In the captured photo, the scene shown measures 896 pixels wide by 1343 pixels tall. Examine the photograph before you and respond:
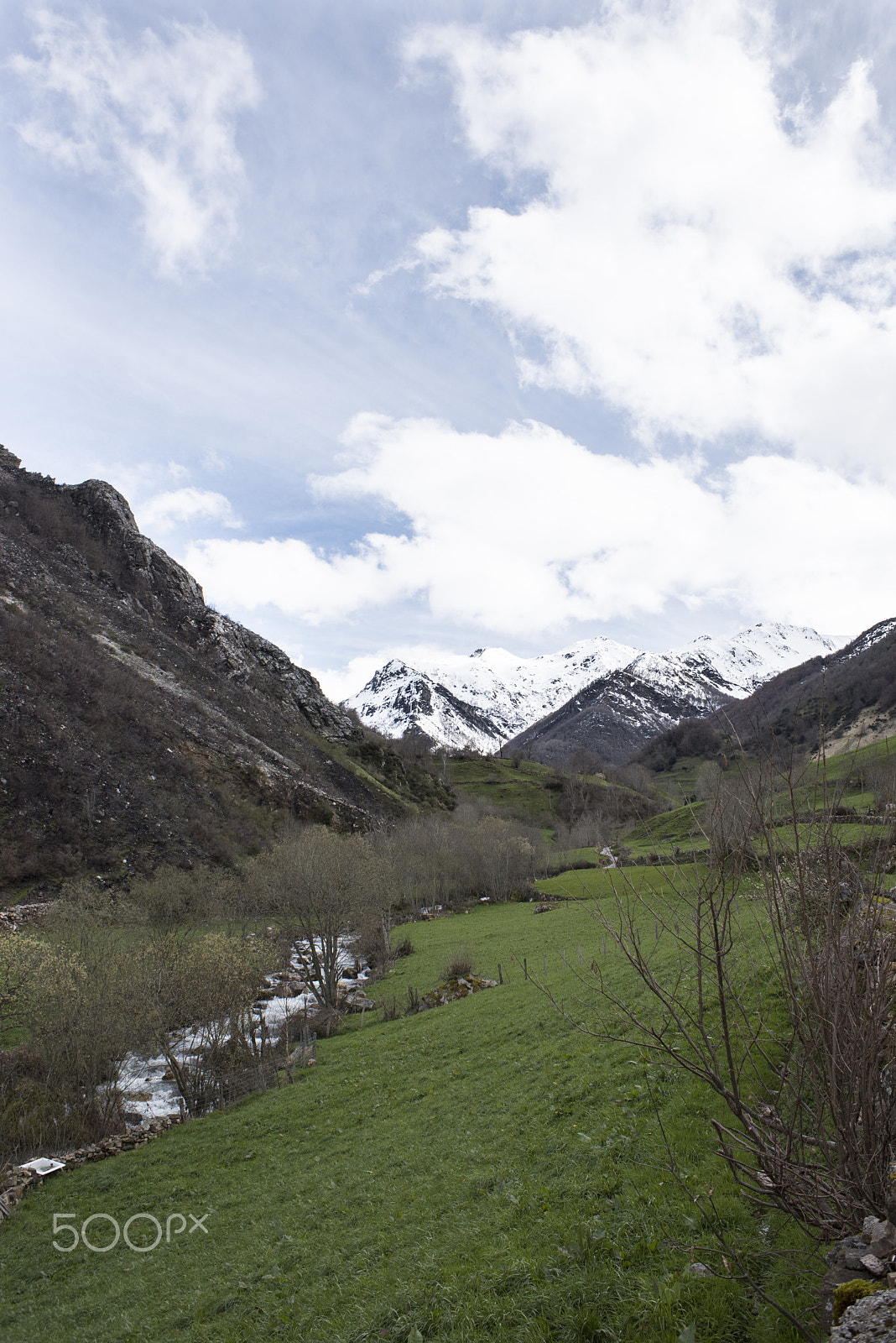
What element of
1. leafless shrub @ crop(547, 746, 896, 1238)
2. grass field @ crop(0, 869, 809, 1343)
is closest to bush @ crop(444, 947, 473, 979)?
grass field @ crop(0, 869, 809, 1343)

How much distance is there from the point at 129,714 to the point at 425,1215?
7241 cm

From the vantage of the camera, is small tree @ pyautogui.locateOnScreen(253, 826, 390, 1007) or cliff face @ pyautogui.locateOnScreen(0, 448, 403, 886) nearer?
small tree @ pyautogui.locateOnScreen(253, 826, 390, 1007)

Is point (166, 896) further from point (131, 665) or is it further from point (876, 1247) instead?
point (131, 665)

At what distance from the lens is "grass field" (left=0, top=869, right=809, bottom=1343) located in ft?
24.8

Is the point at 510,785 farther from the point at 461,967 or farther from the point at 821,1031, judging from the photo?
the point at 821,1031

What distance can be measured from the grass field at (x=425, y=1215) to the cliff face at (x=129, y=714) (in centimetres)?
4181

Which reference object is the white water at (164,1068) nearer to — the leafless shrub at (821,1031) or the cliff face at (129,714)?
the leafless shrub at (821,1031)

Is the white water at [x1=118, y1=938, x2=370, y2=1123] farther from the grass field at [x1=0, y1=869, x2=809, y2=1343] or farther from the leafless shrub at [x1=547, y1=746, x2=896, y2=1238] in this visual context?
the leafless shrub at [x1=547, y1=746, x2=896, y2=1238]

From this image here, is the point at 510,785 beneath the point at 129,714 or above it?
beneath

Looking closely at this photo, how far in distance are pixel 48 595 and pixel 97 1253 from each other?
86754 mm

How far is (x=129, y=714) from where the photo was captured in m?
72.3

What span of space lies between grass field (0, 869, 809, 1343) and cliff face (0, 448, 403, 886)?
41.8 metres

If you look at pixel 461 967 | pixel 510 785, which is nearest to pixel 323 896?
pixel 461 967

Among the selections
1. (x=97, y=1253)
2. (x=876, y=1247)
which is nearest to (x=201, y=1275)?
(x=97, y=1253)
